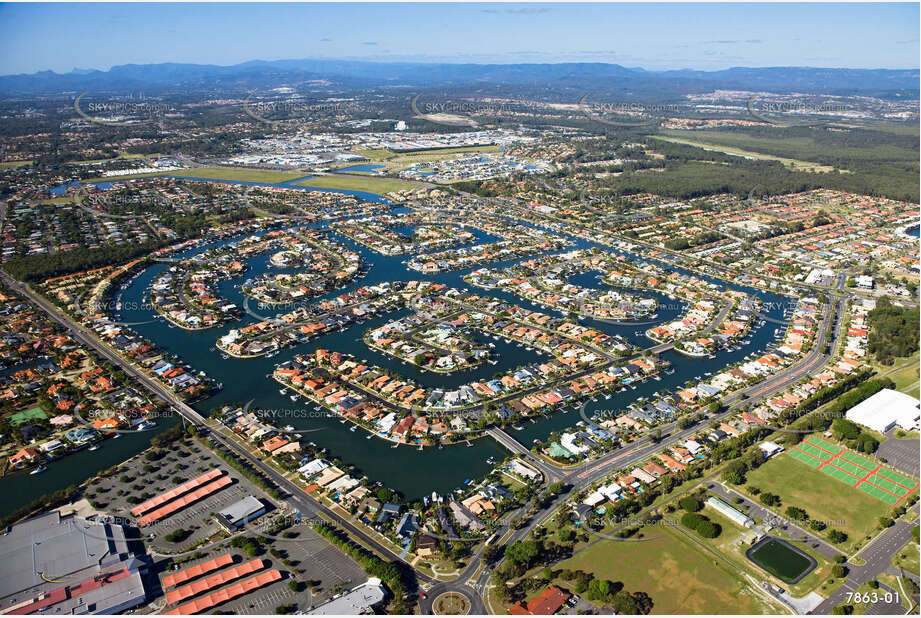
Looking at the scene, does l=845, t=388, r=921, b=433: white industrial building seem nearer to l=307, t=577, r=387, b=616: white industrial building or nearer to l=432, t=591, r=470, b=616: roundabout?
l=432, t=591, r=470, b=616: roundabout

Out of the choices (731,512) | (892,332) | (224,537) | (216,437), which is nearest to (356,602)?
(224,537)

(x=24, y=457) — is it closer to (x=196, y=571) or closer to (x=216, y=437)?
(x=216, y=437)

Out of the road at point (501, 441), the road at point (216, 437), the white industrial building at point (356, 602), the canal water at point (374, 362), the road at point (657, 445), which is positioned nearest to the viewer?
the white industrial building at point (356, 602)

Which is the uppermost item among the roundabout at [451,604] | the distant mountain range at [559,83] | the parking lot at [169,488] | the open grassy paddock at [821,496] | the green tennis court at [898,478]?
the distant mountain range at [559,83]

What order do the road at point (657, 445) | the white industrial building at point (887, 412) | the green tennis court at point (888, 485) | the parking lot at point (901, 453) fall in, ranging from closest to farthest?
the road at point (657, 445) → the green tennis court at point (888, 485) → the parking lot at point (901, 453) → the white industrial building at point (887, 412)

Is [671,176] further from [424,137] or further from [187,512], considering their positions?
[187,512]

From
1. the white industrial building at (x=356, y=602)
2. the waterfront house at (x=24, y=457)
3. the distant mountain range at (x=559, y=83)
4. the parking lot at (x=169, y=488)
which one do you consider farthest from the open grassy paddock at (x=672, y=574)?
the distant mountain range at (x=559, y=83)

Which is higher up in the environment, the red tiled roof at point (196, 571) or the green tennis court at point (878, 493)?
the green tennis court at point (878, 493)

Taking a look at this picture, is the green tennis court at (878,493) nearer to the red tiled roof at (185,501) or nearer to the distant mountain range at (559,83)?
the red tiled roof at (185,501)
